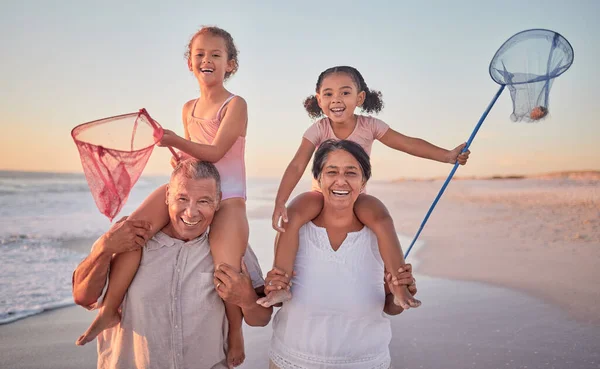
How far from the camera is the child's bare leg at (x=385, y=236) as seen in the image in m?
2.90

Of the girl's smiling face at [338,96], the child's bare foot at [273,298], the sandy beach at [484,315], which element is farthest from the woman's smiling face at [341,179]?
the sandy beach at [484,315]

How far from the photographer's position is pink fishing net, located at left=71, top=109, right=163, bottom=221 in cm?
295

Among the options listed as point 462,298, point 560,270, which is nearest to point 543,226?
point 560,270

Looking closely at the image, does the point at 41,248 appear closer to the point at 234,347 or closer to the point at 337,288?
the point at 234,347

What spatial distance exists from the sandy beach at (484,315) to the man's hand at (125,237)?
5.97 ft

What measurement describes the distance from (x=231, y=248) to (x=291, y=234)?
372 mm

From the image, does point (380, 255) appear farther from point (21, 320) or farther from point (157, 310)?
point (21, 320)

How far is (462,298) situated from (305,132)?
3102 mm

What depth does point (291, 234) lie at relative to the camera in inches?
120

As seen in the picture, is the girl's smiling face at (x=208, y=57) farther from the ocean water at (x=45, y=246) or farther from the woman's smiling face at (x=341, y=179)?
the ocean water at (x=45, y=246)

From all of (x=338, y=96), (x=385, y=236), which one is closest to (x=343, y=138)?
(x=338, y=96)

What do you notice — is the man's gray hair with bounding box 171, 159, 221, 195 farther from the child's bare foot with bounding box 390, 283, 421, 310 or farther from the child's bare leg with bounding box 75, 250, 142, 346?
the child's bare foot with bounding box 390, 283, 421, 310

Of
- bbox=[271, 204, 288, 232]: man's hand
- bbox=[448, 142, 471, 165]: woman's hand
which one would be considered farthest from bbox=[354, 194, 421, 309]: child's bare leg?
bbox=[448, 142, 471, 165]: woman's hand

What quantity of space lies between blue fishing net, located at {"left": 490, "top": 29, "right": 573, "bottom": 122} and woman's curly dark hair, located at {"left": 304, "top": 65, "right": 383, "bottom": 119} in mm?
914
